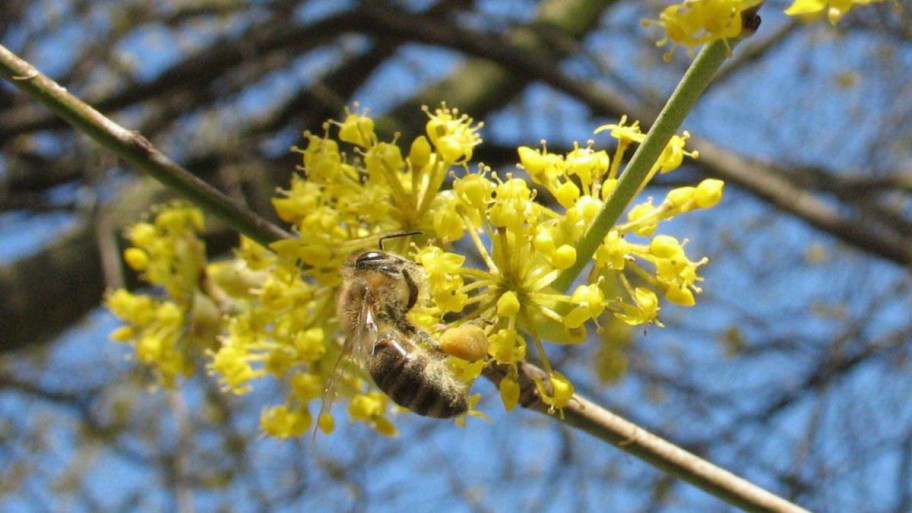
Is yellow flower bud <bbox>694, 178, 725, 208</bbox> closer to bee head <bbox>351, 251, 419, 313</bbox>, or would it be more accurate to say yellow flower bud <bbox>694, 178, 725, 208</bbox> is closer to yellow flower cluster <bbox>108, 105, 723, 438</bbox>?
Answer: yellow flower cluster <bbox>108, 105, 723, 438</bbox>

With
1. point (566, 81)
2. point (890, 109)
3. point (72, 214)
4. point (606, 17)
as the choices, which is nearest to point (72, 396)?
point (72, 214)

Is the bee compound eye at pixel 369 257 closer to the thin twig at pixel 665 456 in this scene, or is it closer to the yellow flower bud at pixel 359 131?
the yellow flower bud at pixel 359 131

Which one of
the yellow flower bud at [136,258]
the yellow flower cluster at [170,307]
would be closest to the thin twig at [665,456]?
the yellow flower cluster at [170,307]

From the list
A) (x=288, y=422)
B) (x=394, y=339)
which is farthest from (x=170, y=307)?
(x=394, y=339)

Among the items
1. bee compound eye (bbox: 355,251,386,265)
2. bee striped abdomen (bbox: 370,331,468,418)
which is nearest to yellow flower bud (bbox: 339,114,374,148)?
bee compound eye (bbox: 355,251,386,265)

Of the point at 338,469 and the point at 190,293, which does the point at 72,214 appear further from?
the point at 190,293
